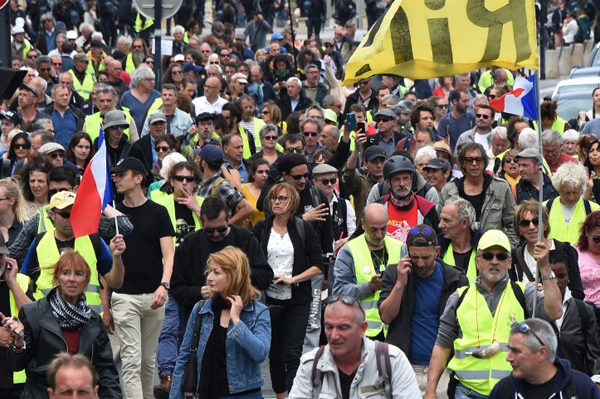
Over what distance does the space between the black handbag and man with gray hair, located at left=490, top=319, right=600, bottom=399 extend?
2.06m

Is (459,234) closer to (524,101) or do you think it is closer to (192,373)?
(524,101)

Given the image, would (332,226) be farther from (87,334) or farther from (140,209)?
(87,334)

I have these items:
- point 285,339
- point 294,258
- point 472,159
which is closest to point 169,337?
point 285,339

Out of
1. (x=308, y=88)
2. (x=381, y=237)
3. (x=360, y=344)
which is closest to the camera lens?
(x=360, y=344)

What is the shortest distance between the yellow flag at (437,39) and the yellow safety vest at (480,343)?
1574mm

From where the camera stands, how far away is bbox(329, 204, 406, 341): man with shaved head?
10.9 m

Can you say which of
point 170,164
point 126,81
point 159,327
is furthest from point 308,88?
point 159,327

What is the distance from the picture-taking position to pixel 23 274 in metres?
10.4

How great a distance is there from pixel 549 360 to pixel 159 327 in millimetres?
4617

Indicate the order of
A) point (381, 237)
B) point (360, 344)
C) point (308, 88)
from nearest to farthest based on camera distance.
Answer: point (360, 344), point (381, 237), point (308, 88)

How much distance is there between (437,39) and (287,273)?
9.03 feet

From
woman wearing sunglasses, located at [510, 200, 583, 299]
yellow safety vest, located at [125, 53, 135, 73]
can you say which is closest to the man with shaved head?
woman wearing sunglasses, located at [510, 200, 583, 299]

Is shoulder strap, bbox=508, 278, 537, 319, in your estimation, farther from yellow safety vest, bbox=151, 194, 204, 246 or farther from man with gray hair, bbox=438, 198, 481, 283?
yellow safety vest, bbox=151, 194, 204, 246

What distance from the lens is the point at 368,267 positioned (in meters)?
11.0
